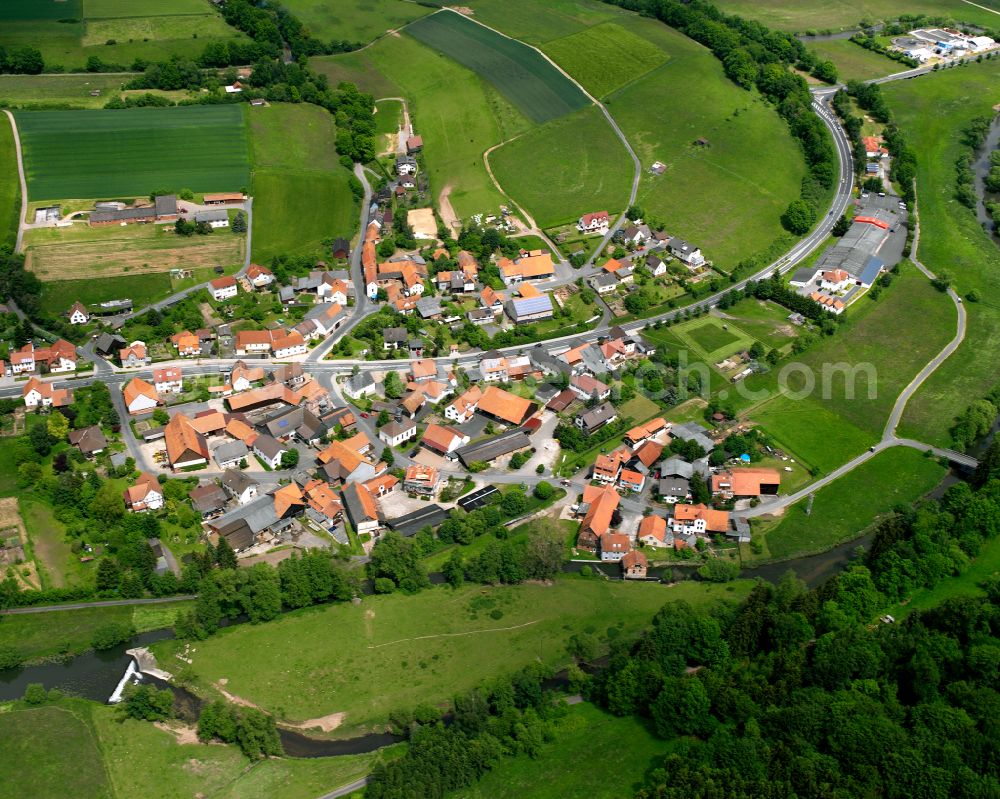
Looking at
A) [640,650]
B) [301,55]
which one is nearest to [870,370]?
[640,650]

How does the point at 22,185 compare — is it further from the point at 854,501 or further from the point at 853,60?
the point at 853,60

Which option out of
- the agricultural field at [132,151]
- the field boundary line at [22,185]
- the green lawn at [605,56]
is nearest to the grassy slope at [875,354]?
the green lawn at [605,56]

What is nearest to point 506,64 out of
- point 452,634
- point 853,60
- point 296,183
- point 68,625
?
point 296,183

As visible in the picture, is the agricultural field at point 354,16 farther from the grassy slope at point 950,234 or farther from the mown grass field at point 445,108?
the grassy slope at point 950,234

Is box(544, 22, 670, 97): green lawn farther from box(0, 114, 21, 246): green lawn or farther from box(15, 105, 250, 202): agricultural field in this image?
box(0, 114, 21, 246): green lawn

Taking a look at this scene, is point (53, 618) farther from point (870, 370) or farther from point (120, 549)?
point (870, 370)

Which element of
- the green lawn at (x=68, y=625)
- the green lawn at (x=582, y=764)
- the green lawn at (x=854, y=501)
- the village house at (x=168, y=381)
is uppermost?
the green lawn at (x=854, y=501)
